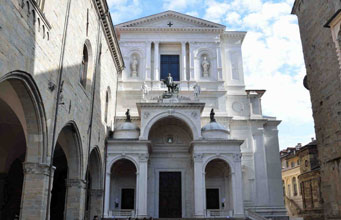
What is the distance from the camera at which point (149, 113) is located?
74.1 ft

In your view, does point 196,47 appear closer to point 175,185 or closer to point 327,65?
point 175,185

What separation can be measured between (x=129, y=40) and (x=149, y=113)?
8.90 m

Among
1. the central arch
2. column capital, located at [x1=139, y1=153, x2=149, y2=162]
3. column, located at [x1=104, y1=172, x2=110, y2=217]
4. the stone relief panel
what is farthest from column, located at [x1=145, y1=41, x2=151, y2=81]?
column, located at [x1=104, y1=172, x2=110, y2=217]

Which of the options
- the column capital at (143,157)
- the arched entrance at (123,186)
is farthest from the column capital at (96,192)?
the column capital at (143,157)

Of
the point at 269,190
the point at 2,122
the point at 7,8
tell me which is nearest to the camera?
the point at 7,8

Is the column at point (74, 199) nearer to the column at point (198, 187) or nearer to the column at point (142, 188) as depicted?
the column at point (142, 188)

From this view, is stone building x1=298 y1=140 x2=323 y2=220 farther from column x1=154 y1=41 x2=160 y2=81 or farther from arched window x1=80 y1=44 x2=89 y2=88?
arched window x1=80 y1=44 x2=89 y2=88

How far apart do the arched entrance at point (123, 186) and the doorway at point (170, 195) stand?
1.91 metres

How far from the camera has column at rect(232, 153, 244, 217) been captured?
20.6 meters

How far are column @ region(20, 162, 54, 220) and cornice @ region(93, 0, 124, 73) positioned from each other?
34.2ft

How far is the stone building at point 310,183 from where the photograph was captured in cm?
3359

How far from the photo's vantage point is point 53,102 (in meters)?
12.7

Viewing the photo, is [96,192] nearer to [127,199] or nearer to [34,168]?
[127,199]

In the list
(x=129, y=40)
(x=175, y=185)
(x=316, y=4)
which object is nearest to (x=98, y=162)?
(x=175, y=185)
